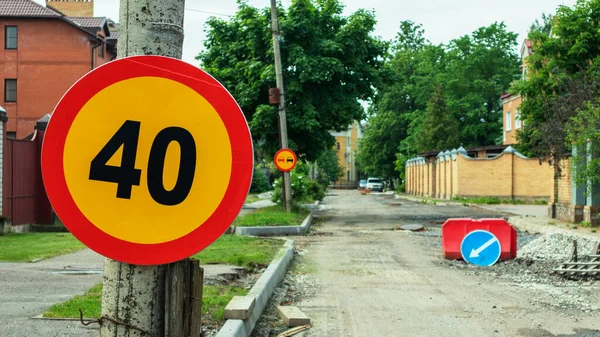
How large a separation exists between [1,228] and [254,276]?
28.1ft

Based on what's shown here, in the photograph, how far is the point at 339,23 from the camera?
28.7 metres

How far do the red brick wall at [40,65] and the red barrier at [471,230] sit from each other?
36.3 metres

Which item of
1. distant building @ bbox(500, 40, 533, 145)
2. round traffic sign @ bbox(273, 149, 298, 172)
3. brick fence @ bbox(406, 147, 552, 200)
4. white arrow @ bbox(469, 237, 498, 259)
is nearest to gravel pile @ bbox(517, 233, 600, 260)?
white arrow @ bbox(469, 237, 498, 259)

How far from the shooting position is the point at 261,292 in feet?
27.2

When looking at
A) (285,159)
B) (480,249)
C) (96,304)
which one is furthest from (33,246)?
(285,159)

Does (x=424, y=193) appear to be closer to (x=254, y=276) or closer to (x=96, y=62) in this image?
(x=96, y=62)

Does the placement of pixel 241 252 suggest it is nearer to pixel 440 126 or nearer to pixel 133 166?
pixel 133 166

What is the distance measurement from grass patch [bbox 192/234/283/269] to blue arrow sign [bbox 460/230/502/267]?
139 inches

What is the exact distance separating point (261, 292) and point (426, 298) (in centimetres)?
223

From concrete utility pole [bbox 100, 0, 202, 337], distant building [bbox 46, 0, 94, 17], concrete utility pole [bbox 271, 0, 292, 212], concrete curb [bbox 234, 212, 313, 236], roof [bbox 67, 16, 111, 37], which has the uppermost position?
distant building [bbox 46, 0, 94, 17]

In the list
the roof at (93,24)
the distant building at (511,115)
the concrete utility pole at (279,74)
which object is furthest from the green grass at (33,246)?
the distant building at (511,115)

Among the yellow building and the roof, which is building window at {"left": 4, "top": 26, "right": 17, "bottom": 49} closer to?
Answer: the roof

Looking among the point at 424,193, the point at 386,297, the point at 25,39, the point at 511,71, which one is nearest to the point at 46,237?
the point at 386,297

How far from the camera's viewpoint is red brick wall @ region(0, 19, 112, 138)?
150 feet
